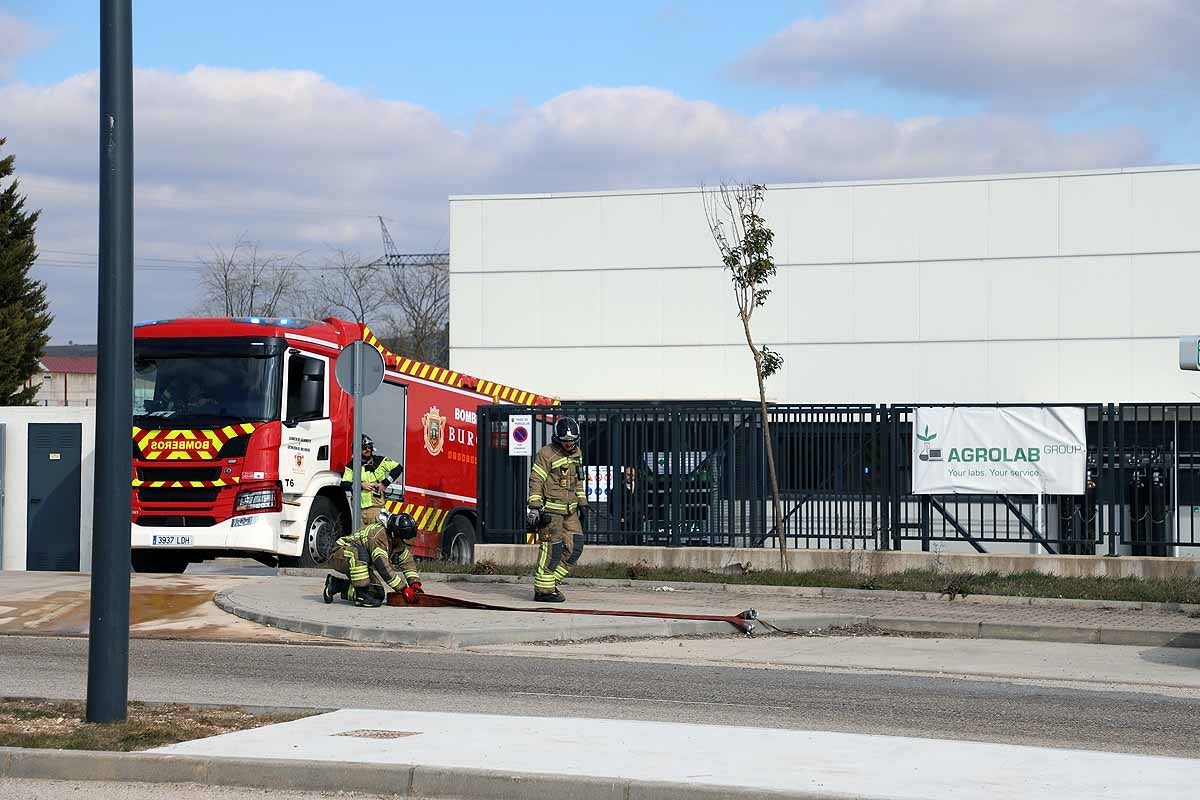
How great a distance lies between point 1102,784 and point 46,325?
4409 cm

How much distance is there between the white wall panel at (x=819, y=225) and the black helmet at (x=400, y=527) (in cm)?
2422

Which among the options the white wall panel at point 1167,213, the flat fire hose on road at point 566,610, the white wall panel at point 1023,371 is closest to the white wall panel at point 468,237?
the white wall panel at point 1023,371

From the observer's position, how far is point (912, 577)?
1736cm

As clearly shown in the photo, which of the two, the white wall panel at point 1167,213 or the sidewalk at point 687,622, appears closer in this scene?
the sidewalk at point 687,622

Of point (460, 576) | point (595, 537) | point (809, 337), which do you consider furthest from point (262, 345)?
point (809, 337)

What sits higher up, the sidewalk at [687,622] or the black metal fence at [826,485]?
the black metal fence at [826,485]

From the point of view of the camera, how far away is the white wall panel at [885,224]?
1448 inches

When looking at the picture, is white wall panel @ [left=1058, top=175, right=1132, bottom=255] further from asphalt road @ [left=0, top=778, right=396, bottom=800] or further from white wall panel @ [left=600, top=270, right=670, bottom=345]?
asphalt road @ [left=0, top=778, right=396, bottom=800]

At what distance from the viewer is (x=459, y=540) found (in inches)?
877

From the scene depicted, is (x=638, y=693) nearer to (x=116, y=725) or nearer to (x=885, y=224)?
(x=116, y=725)

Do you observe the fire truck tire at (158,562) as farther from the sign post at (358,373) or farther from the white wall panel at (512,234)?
the white wall panel at (512,234)

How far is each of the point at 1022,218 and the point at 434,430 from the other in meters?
19.8

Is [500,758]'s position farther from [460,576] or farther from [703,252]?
[703,252]

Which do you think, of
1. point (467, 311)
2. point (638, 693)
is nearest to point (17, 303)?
point (467, 311)
